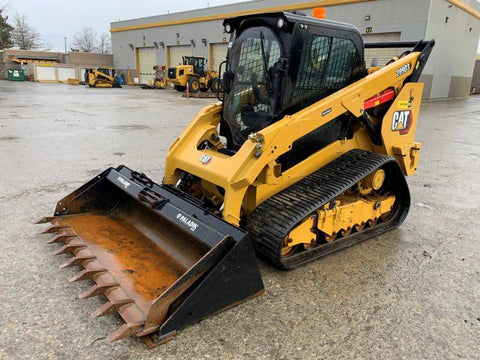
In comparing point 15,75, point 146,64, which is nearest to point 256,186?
point 146,64

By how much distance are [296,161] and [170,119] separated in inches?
384

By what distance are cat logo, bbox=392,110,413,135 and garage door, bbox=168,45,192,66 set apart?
1169 inches

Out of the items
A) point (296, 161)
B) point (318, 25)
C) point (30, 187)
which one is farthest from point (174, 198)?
point (30, 187)

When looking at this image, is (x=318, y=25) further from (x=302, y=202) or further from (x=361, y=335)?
(x=361, y=335)

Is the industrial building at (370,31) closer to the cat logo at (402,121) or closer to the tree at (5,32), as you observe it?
the cat logo at (402,121)

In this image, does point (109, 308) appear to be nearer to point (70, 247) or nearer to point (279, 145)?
point (70, 247)

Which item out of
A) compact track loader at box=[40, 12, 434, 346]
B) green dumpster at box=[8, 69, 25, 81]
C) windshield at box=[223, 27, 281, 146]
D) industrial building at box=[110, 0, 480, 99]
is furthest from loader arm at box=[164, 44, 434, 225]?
green dumpster at box=[8, 69, 25, 81]

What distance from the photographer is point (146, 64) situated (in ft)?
123

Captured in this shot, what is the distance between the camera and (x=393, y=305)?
2.99 m

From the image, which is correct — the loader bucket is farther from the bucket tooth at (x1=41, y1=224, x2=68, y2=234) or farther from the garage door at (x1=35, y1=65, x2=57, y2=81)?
the garage door at (x1=35, y1=65, x2=57, y2=81)

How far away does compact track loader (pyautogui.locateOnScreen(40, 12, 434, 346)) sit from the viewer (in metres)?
2.69

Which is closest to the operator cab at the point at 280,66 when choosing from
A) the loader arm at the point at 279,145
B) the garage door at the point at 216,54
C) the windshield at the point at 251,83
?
the windshield at the point at 251,83

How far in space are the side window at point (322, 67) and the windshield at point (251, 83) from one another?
27 centimetres

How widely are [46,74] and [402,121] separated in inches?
1590
